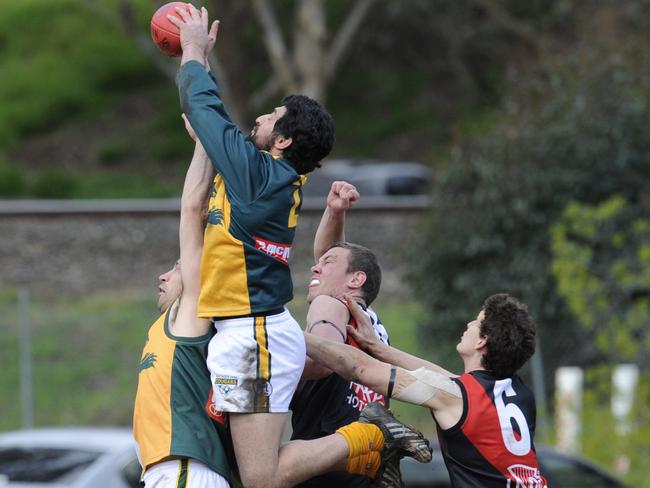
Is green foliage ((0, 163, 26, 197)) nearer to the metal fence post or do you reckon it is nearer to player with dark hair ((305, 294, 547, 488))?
the metal fence post

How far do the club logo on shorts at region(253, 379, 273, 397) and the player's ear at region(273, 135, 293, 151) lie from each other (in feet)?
3.24

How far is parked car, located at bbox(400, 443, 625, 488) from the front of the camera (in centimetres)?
1045

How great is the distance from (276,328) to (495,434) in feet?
3.50

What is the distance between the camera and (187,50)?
5305 millimetres

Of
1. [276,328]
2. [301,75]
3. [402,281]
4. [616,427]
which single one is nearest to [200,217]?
[276,328]

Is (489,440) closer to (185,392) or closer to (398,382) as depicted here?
(398,382)

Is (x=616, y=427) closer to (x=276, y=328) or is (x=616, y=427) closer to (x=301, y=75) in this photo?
(x=276, y=328)

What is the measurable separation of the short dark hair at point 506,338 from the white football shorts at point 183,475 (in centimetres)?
131

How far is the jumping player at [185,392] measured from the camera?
17.1ft

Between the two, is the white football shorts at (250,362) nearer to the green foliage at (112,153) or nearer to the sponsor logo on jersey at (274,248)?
the sponsor logo on jersey at (274,248)

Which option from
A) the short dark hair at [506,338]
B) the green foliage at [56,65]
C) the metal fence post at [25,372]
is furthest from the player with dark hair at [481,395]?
the green foliage at [56,65]

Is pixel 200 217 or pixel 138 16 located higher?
pixel 138 16

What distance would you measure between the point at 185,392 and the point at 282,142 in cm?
114

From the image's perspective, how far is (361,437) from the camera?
5.43m
